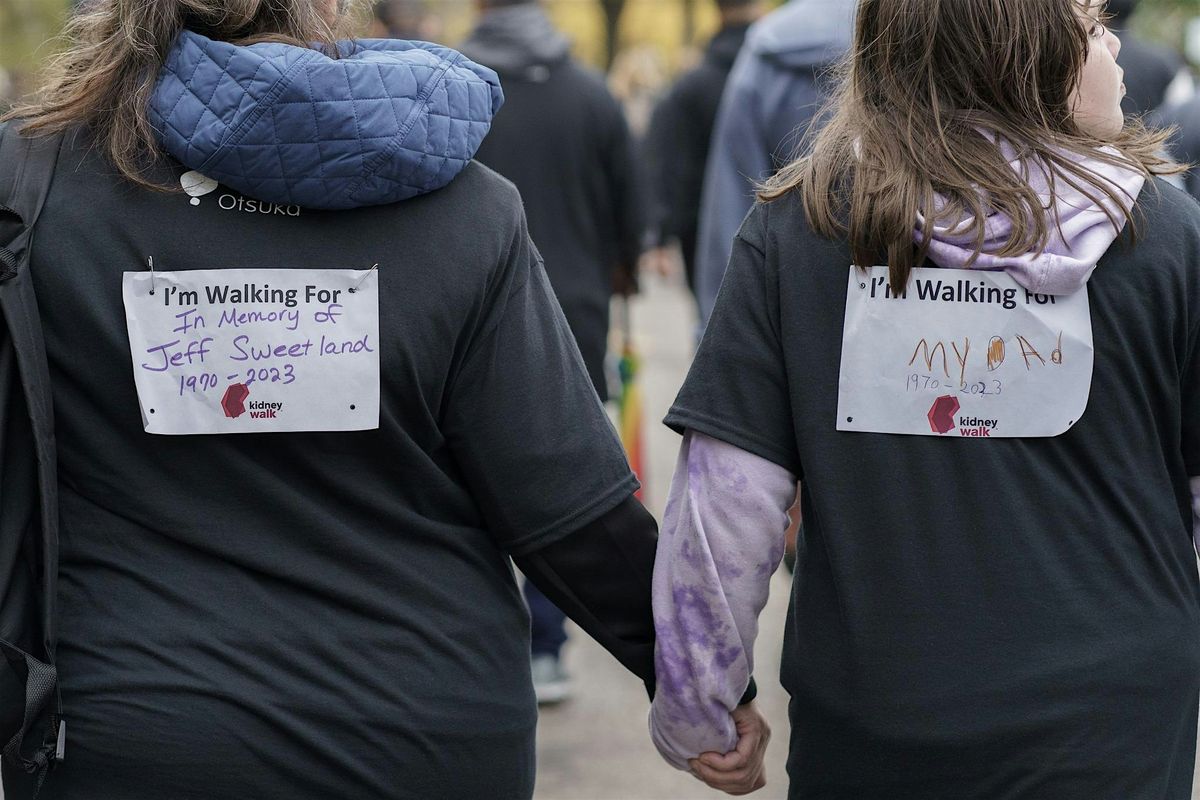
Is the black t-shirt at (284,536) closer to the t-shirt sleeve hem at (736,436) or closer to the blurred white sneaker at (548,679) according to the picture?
the t-shirt sleeve hem at (736,436)

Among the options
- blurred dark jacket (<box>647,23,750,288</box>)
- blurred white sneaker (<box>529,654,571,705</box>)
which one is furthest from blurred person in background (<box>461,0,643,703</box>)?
blurred dark jacket (<box>647,23,750,288</box>)

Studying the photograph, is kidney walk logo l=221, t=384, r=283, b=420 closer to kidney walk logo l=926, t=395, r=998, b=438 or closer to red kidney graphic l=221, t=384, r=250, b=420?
red kidney graphic l=221, t=384, r=250, b=420

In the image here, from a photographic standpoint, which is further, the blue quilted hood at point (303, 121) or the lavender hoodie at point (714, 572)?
the lavender hoodie at point (714, 572)

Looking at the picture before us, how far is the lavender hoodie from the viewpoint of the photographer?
2.12m

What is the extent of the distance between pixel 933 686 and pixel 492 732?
61 cm

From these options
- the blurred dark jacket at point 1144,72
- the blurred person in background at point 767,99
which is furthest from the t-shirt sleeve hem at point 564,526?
the blurred dark jacket at point 1144,72

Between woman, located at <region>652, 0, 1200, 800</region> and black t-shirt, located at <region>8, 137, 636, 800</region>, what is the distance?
446 mm

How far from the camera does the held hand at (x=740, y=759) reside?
91.7 inches

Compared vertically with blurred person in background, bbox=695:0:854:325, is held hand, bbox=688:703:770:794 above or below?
below

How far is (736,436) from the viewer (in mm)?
2082

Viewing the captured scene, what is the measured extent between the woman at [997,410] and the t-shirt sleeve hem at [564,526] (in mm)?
316

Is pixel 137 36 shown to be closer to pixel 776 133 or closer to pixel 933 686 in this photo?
pixel 933 686

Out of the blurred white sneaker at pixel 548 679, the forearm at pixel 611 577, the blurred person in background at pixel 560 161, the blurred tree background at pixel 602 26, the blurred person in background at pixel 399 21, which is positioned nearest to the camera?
the forearm at pixel 611 577

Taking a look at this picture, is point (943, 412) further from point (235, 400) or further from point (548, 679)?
point (548, 679)
